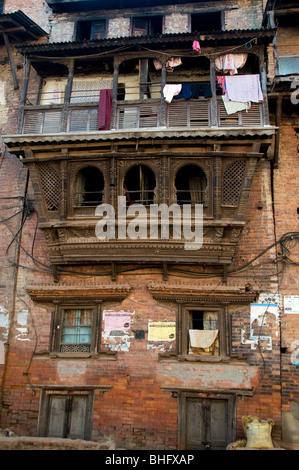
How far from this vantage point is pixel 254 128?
8.73m

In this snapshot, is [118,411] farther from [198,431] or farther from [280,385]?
[280,385]

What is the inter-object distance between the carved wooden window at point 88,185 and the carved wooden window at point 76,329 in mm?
2698

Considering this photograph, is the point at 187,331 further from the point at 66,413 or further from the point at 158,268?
the point at 66,413

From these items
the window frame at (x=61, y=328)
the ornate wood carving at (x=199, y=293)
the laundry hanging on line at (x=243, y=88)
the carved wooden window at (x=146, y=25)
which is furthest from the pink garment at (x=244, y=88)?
the window frame at (x=61, y=328)

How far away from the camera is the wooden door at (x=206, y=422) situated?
8.37 metres

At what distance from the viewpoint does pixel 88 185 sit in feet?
33.6

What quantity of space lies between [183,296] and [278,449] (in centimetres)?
364

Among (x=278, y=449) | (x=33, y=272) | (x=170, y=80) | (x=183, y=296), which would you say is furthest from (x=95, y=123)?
(x=278, y=449)

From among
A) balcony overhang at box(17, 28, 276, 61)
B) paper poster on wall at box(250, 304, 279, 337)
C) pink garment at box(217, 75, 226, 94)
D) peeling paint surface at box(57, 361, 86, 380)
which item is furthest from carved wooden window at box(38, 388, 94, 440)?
balcony overhang at box(17, 28, 276, 61)

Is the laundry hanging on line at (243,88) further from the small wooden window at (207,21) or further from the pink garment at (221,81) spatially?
the small wooden window at (207,21)

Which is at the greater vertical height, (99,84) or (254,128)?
(99,84)

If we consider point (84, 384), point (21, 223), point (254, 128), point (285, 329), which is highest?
point (254, 128)

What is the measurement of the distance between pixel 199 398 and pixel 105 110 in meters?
7.25

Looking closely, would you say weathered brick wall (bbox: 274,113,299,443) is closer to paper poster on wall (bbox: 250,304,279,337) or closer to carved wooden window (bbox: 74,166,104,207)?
paper poster on wall (bbox: 250,304,279,337)
